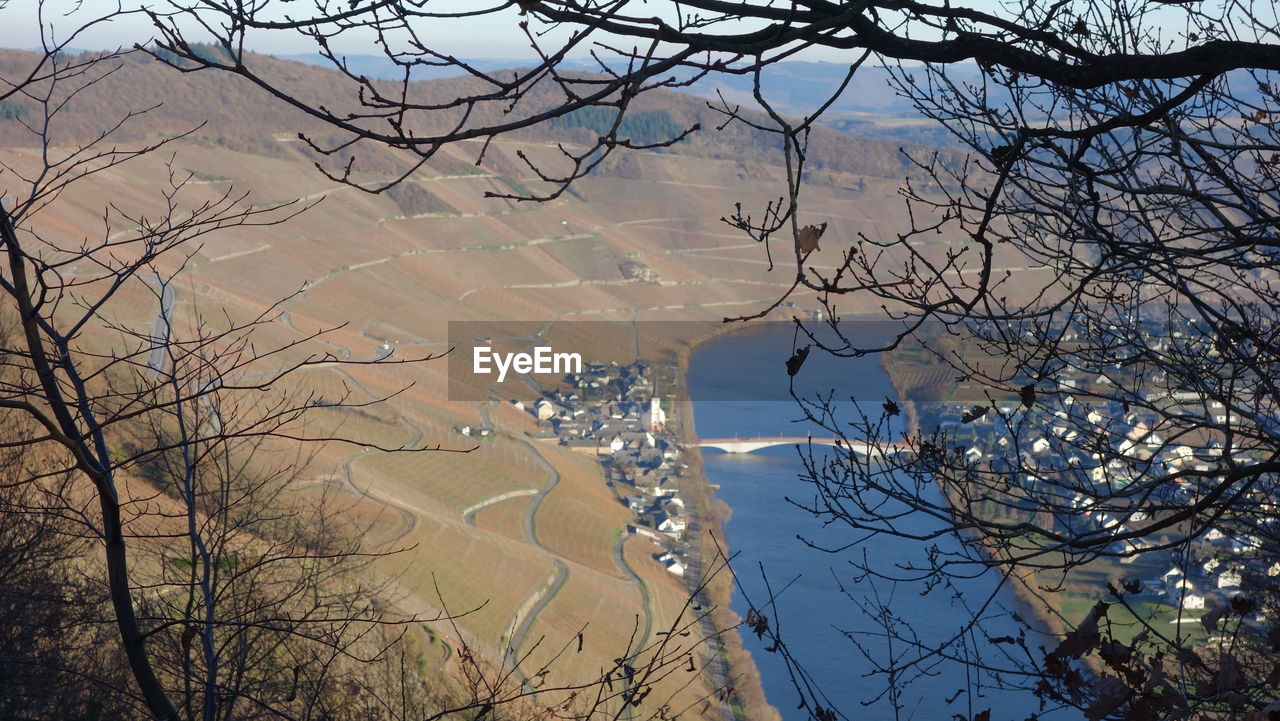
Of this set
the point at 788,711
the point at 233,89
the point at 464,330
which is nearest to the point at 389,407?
the point at 464,330

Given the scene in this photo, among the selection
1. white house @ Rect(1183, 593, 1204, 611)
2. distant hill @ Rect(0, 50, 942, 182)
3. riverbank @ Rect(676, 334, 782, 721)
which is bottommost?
riverbank @ Rect(676, 334, 782, 721)

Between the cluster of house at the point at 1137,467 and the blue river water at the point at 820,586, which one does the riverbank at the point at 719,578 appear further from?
the cluster of house at the point at 1137,467

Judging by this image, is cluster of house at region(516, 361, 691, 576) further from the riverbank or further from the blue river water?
the blue river water

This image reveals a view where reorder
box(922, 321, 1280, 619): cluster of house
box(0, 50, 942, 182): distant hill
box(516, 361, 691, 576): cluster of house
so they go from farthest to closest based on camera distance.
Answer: box(0, 50, 942, 182): distant hill < box(516, 361, 691, 576): cluster of house < box(922, 321, 1280, 619): cluster of house

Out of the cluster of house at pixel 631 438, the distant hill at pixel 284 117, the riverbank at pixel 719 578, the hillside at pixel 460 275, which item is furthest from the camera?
the distant hill at pixel 284 117

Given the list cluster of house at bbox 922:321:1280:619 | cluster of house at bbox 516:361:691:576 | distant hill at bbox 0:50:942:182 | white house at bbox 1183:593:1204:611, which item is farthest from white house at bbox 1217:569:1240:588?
distant hill at bbox 0:50:942:182

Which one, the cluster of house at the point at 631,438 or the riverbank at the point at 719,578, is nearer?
the riverbank at the point at 719,578

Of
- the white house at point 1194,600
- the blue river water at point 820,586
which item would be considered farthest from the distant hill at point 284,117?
the white house at point 1194,600

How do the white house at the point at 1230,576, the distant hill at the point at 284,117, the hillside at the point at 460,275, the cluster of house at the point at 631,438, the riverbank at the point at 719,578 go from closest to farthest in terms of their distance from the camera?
the white house at the point at 1230,576 → the riverbank at the point at 719,578 → the hillside at the point at 460,275 → the cluster of house at the point at 631,438 → the distant hill at the point at 284,117
